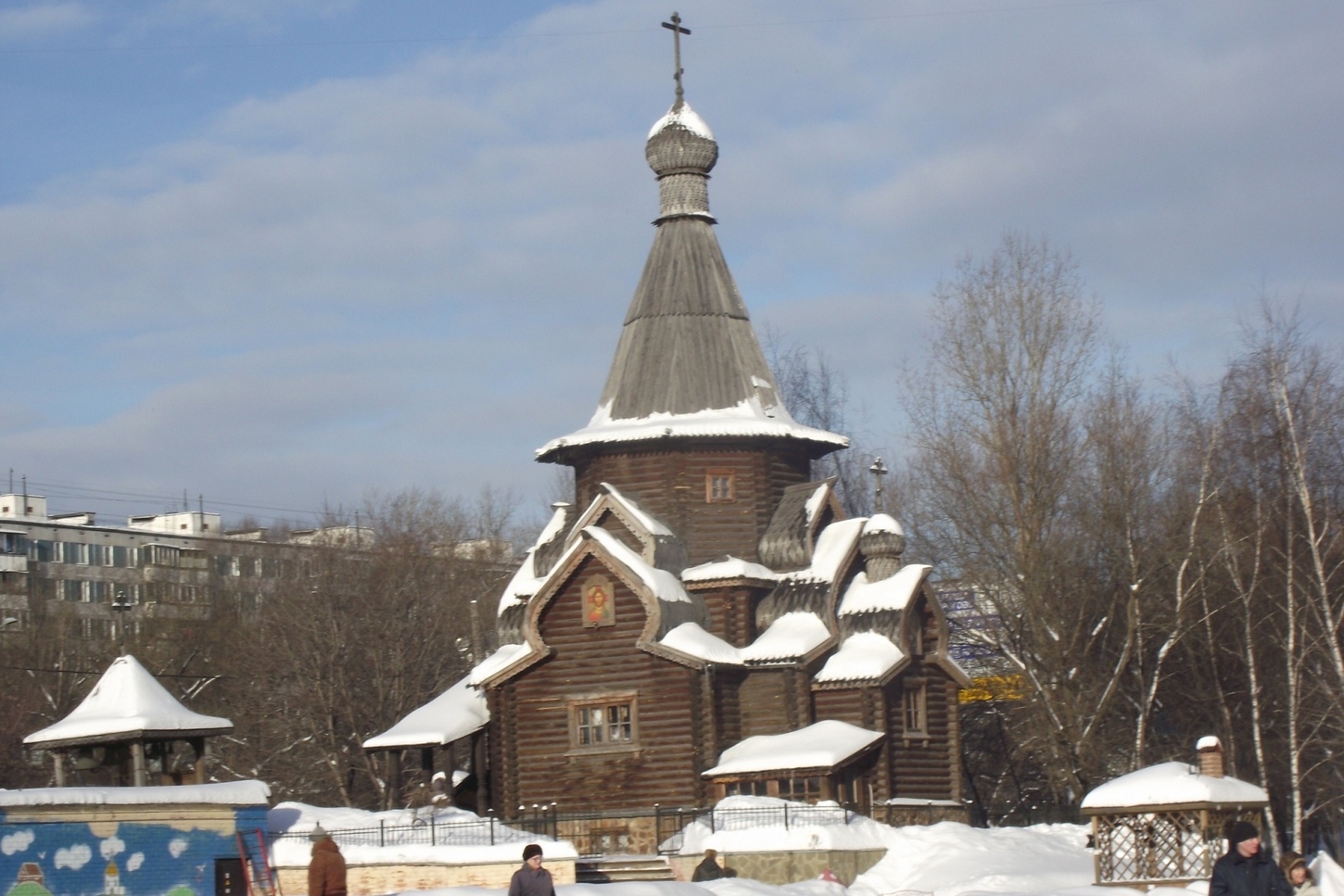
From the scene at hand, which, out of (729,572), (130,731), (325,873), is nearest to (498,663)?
(729,572)

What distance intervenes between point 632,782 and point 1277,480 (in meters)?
14.0

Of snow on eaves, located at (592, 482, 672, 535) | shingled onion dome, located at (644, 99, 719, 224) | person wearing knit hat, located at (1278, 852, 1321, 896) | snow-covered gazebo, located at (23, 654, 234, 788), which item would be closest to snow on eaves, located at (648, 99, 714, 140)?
shingled onion dome, located at (644, 99, 719, 224)

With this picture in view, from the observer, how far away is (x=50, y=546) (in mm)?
78688

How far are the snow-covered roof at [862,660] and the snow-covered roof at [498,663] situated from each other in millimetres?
5305

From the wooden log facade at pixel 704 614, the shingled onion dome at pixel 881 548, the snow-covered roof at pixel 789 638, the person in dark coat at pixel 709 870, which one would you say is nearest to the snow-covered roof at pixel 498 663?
the wooden log facade at pixel 704 614

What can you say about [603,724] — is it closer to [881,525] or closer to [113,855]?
[881,525]

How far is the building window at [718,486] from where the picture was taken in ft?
115

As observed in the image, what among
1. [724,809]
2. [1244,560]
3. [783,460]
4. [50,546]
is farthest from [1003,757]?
[50,546]

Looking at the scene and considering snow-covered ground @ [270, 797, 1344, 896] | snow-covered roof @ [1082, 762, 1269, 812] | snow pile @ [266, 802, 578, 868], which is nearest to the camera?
snow-covered roof @ [1082, 762, 1269, 812]

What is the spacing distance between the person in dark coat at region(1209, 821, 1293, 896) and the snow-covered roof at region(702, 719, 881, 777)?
58.4 feet

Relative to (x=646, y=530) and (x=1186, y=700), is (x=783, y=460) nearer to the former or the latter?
(x=646, y=530)

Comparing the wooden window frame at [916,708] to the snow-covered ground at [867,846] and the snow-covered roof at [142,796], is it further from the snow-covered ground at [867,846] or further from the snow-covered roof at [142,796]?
the snow-covered roof at [142,796]

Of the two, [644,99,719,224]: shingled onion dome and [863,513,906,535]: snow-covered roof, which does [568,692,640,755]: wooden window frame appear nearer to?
[863,513,906,535]: snow-covered roof

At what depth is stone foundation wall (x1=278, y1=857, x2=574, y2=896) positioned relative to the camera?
26.8 meters
